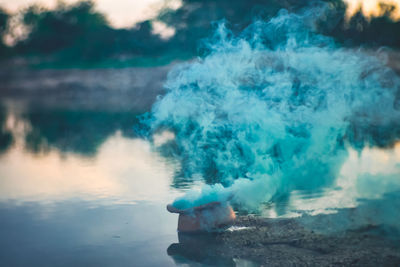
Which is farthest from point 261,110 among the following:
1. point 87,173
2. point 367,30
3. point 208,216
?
point 367,30

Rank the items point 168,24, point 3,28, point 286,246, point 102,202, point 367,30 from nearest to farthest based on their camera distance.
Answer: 1. point 286,246
2. point 102,202
3. point 367,30
4. point 168,24
5. point 3,28

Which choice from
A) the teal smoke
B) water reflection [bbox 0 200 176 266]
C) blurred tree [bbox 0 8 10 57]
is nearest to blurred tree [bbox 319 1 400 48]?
the teal smoke

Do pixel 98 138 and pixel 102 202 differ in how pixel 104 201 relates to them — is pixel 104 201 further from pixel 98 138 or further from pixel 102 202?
pixel 98 138

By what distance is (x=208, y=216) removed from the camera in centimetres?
586

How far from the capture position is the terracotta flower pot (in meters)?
5.86

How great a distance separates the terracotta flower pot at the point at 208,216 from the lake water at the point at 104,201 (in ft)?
0.96

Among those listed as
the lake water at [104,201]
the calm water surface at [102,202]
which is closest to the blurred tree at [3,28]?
the lake water at [104,201]

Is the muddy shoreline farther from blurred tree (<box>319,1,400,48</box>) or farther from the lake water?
blurred tree (<box>319,1,400,48</box>)

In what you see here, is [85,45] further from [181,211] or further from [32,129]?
[181,211]

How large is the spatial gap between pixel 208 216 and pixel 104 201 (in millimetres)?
2412

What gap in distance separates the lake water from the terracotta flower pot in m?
0.29

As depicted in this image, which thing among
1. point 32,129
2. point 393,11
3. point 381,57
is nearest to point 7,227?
point 381,57

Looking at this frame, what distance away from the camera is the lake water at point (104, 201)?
553 cm

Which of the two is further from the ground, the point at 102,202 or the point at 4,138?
the point at 4,138
